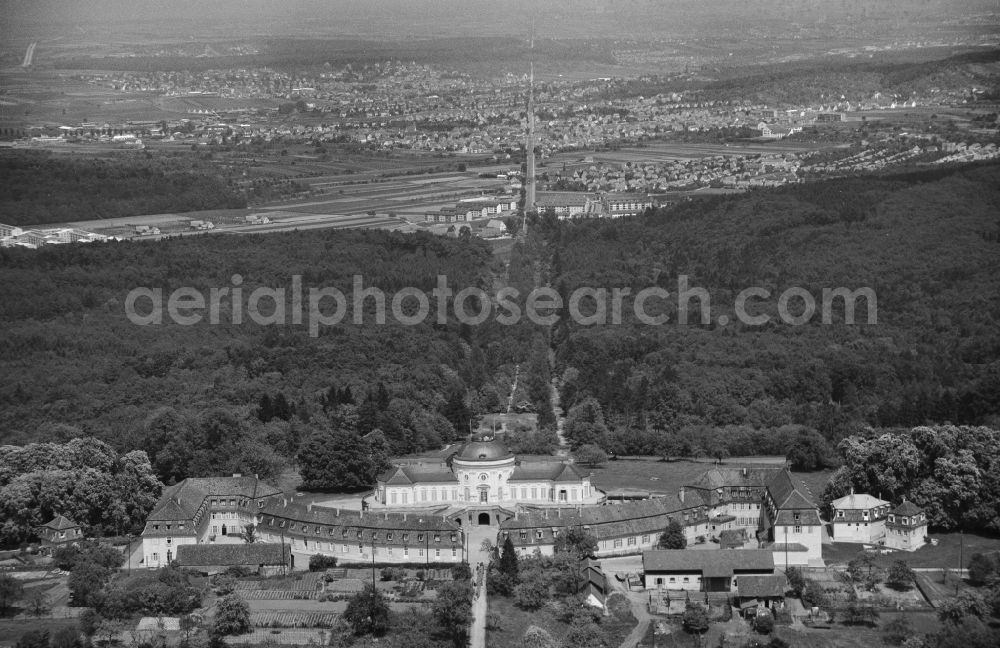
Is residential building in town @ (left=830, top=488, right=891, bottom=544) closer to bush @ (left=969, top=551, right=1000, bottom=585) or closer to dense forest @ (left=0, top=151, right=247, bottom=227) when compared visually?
bush @ (left=969, top=551, right=1000, bottom=585)

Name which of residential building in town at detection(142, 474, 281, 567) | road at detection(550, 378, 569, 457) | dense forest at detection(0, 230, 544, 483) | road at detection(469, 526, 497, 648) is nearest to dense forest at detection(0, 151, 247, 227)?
dense forest at detection(0, 230, 544, 483)

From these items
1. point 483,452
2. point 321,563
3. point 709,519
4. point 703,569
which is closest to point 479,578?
point 321,563

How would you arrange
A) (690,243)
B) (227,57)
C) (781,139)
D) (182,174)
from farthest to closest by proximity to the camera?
(227,57) < (781,139) < (182,174) < (690,243)

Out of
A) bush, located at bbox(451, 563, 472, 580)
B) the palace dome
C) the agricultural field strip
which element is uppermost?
the palace dome

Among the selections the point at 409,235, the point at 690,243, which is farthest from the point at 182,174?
the point at 690,243

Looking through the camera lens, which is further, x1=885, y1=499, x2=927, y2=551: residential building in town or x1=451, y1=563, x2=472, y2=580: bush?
x1=885, y1=499, x2=927, y2=551: residential building in town

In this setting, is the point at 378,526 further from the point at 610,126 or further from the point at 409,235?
the point at 610,126

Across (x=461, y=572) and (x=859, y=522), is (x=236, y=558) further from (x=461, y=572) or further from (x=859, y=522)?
(x=859, y=522)
